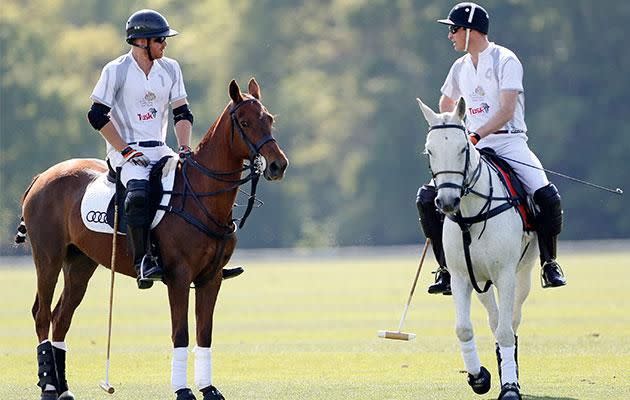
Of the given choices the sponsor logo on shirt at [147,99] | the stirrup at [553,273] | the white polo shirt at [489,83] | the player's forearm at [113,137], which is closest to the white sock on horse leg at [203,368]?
the player's forearm at [113,137]

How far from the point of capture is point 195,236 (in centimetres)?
1197

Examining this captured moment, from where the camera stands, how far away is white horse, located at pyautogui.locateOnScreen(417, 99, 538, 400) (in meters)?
11.5

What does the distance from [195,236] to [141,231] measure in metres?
0.42

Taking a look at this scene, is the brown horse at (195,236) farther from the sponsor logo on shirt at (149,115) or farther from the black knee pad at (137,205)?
the sponsor logo on shirt at (149,115)

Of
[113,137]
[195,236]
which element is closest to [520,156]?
[195,236]

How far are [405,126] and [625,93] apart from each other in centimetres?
849

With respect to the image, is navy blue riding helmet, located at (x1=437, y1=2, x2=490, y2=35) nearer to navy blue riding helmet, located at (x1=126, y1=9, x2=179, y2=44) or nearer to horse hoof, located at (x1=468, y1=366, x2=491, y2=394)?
navy blue riding helmet, located at (x1=126, y1=9, x2=179, y2=44)

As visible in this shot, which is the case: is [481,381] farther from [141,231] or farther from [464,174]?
[141,231]

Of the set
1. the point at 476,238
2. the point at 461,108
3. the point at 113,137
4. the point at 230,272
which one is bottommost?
the point at 230,272

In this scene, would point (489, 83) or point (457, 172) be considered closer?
point (457, 172)

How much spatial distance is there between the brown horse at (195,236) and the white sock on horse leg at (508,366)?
2.10 m

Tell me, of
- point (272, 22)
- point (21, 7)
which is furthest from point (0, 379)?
point (21, 7)

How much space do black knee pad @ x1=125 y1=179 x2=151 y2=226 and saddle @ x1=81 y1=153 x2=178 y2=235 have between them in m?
0.11

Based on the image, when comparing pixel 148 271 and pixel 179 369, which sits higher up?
pixel 148 271
